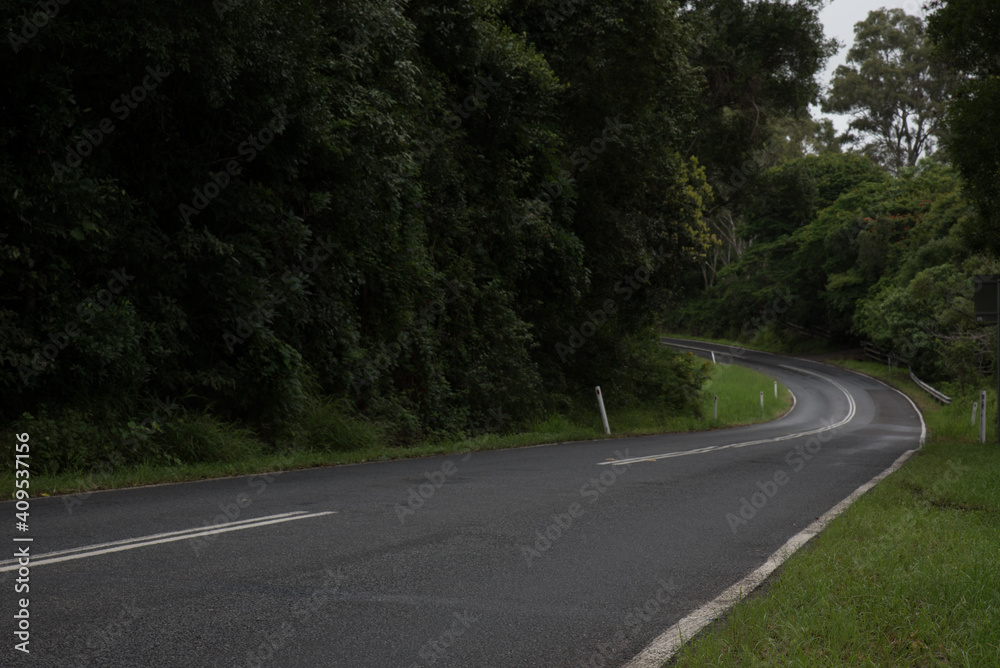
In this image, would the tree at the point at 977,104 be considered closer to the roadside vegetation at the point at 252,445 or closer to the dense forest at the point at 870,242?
the roadside vegetation at the point at 252,445

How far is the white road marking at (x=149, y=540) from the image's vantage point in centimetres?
534

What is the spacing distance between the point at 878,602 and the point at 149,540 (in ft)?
15.2

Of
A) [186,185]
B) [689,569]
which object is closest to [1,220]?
[186,185]

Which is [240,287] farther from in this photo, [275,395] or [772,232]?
[772,232]

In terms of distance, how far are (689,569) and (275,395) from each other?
8125mm

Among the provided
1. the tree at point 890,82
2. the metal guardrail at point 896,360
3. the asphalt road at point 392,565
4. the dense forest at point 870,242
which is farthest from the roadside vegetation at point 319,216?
the tree at point 890,82

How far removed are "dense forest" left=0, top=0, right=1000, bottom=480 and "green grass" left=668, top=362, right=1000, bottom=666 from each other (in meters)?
7.86

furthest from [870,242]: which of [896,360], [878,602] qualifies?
[878,602]

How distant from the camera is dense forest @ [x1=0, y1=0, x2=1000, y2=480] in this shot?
32.9 ft

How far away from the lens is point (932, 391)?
46094 mm

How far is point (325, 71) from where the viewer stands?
1304 cm

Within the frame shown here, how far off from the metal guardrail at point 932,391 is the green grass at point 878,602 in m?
38.5

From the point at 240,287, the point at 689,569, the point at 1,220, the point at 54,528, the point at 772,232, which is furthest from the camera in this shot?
the point at 772,232

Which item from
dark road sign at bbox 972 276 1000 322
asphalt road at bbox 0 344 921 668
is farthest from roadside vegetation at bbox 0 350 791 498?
dark road sign at bbox 972 276 1000 322
